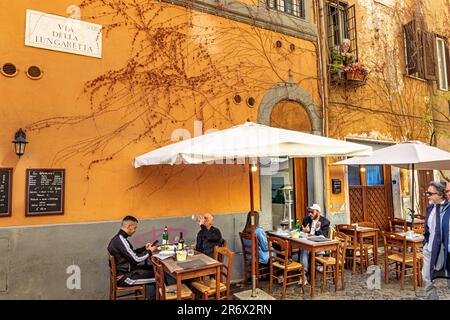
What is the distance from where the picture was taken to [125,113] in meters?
5.39

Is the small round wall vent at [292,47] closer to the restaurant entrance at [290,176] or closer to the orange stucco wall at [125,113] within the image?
the orange stucco wall at [125,113]

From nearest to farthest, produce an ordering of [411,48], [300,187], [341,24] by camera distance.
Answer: [300,187], [341,24], [411,48]

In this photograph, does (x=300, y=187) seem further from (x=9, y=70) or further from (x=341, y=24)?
(x=9, y=70)

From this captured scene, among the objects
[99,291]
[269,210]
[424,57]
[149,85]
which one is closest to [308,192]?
[269,210]

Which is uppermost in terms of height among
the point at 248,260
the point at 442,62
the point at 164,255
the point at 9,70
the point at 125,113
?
the point at 442,62

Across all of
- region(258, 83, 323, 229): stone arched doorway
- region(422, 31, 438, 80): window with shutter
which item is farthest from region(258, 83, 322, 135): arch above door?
region(422, 31, 438, 80): window with shutter

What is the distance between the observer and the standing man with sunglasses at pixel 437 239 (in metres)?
3.93

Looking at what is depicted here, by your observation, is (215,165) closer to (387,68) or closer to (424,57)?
(387,68)

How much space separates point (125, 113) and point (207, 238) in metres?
2.62

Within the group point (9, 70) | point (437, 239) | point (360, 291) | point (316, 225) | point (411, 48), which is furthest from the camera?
point (411, 48)

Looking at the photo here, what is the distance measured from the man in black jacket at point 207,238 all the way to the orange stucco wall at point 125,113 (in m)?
0.79

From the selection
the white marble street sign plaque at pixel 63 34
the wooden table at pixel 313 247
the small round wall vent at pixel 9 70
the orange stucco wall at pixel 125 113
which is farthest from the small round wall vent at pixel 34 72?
the wooden table at pixel 313 247

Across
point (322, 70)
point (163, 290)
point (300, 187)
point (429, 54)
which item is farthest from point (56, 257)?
point (429, 54)

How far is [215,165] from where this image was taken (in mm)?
6184
